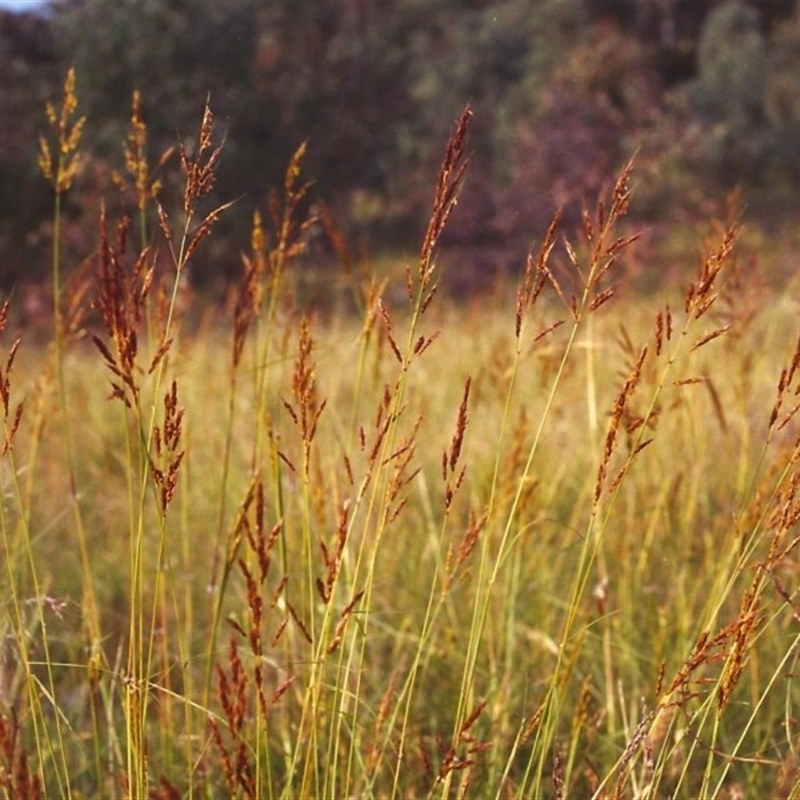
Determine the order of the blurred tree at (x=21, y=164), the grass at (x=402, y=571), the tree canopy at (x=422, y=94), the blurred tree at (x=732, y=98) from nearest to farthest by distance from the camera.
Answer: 1. the grass at (x=402, y=571)
2. the blurred tree at (x=21, y=164)
3. the tree canopy at (x=422, y=94)
4. the blurred tree at (x=732, y=98)

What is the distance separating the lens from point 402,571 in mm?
2471

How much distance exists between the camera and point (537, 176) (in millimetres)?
13953

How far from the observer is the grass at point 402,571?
1009mm

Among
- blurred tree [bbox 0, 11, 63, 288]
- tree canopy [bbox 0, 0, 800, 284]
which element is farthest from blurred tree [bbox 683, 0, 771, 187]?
blurred tree [bbox 0, 11, 63, 288]

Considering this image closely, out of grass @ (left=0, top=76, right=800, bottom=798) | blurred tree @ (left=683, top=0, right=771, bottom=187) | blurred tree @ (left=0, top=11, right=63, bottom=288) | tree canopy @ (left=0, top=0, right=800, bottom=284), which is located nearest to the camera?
grass @ (left=0, top=76, right=800, bottom=798)

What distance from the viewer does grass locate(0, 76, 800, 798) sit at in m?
1.01

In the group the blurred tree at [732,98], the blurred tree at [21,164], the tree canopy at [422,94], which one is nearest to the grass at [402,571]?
the blurred tree at [21,164]

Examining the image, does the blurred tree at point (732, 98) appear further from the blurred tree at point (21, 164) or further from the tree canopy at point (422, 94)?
the blurred tree at point (21, 164)

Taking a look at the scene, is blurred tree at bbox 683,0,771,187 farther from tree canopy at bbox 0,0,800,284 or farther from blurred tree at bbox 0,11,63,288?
blurred tree at bbox 0,11,63,288

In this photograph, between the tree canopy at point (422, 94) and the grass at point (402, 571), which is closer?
the grass at point (402, 571)

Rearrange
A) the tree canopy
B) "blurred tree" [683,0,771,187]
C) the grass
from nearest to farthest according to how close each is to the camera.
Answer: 1. the grass
2. the tree canopy
3. "blurred tree" [683,0,771,187]

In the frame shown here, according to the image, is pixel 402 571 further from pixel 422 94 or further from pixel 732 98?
pixel 422 94

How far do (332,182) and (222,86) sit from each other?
3.34 meters

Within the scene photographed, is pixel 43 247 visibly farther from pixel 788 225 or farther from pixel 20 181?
pixel 788 225
